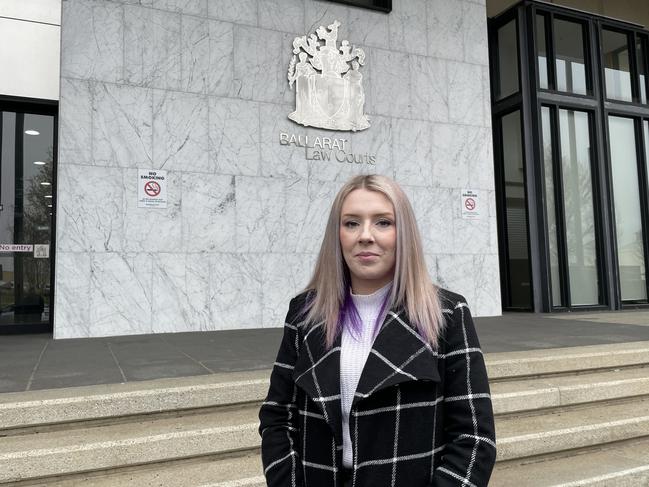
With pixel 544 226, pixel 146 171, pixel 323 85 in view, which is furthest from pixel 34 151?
pixel 544 226

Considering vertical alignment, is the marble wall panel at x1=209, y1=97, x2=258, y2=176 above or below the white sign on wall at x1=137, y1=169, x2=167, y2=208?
above

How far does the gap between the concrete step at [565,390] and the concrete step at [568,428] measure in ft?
0.24

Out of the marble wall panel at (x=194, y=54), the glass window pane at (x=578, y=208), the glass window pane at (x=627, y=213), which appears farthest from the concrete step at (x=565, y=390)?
the glass window pane at (x=627, y=213)

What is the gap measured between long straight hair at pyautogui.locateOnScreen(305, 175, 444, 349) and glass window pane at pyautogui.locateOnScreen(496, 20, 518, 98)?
9654 millimetres

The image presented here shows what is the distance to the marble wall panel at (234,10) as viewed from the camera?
7535mm

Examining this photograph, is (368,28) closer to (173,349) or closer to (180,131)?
(180,131)

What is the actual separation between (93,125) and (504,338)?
5725mm

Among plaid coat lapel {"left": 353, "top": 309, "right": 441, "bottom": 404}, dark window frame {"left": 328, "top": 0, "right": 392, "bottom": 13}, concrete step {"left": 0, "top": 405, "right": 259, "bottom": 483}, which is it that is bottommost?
concrete step {"left": 0, "top": 405, "right": 259, "bottom": 483}

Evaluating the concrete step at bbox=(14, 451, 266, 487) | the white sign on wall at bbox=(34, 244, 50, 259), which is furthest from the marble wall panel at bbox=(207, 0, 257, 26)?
the concrete step at bbox=(14, 451, 266, 487)

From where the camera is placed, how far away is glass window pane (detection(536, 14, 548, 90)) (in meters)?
9.92

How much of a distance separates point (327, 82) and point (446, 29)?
8.45ft

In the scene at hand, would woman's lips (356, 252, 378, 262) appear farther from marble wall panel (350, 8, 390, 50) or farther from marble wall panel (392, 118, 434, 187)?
marble wall panel (350, 8, 390, 50)

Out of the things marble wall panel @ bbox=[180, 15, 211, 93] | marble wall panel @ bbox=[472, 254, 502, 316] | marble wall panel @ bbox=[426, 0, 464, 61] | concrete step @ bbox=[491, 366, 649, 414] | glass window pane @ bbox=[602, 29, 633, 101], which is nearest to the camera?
concrete step @ bbox=[491, 366, 649, 414]

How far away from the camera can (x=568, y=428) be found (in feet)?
11.9
